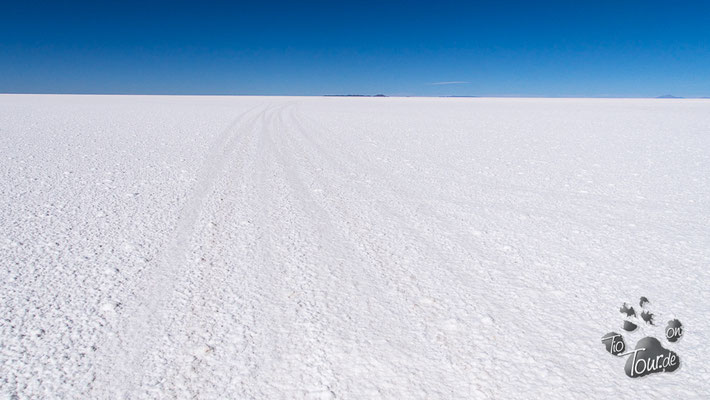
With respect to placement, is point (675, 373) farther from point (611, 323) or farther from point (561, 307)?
point (561, 307)

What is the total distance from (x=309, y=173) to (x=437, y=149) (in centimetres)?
352

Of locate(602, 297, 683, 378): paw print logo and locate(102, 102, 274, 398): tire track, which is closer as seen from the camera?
locate(102, 102, 274, 398): tire track

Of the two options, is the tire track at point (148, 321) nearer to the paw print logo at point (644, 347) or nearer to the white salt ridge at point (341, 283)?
the white salt ridge at point (341, 283)

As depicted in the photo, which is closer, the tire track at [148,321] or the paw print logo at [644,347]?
the tire track at [148,321]

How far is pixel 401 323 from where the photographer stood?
6.61 feet

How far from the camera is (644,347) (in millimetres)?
1829

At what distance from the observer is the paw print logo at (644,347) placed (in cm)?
171

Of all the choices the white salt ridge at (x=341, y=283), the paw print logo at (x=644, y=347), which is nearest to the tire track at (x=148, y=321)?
the white salt ridge at (x=341, y=283)

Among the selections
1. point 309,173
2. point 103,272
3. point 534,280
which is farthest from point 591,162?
point 103,272

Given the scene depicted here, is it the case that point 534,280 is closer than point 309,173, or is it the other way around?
point 534,280

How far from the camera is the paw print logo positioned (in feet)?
5.61

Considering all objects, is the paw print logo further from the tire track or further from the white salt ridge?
the tire track

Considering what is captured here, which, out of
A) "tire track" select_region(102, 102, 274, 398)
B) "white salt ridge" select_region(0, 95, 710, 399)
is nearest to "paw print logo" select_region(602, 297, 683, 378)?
"white salt ridge" select_region(0, 95, 710, 399)

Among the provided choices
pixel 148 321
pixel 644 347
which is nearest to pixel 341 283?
pixel 148 321
